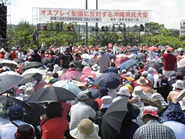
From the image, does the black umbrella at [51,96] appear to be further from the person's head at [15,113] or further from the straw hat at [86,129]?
the straw hat at [86,129]

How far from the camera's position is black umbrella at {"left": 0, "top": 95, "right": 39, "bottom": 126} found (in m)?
5.66

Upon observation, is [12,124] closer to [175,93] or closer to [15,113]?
[15,113]

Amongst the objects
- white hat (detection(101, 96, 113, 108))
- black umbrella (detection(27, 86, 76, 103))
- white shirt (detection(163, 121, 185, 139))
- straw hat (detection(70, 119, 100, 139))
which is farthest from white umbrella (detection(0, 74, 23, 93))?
white shirt (detection(163, 121, 185, 139))

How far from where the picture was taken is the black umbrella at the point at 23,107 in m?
5.66

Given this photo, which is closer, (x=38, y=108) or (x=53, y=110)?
(x=53, y=110)

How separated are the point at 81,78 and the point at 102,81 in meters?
1.07

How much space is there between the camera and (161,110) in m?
6.26

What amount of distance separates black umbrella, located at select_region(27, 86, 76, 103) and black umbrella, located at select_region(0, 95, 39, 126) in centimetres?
47

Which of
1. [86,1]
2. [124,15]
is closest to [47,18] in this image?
[86,1]

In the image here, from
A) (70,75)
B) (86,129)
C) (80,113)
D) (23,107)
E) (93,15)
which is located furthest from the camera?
(93,15)

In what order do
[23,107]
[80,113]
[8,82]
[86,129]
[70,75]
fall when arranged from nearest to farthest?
1. [86,129]
2. [23,107]
3. [80,113]
4. [8,82]
5. [70,75]

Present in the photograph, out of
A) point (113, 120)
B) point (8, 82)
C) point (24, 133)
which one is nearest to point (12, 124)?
point (24, 133)

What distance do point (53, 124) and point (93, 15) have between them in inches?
1061

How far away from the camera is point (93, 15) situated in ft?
106
